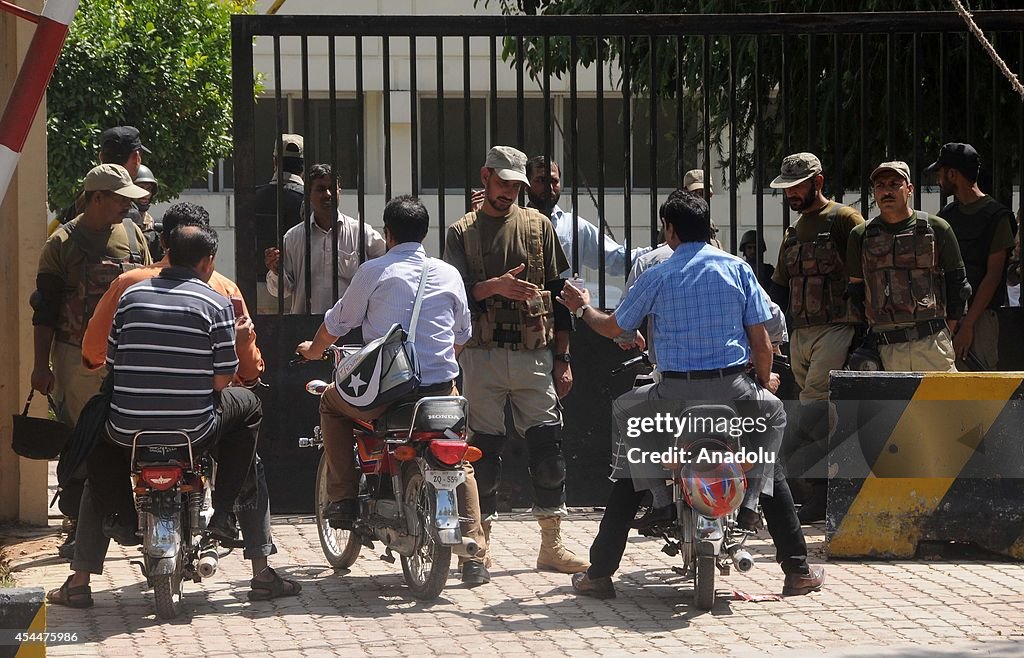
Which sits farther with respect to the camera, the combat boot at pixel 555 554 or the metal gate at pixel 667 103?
the metal gate at pixel 667 103

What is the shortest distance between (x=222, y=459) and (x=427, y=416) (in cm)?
89

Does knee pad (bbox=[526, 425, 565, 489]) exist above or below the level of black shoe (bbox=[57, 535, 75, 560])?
above

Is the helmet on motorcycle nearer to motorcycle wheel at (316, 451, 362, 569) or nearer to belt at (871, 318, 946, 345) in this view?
motorcycle wheel at (316, 451, 362, 569)

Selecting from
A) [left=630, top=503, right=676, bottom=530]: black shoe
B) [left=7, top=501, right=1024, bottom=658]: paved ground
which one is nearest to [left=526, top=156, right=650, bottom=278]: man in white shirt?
[left=7, top=501, right=1024, bottom=658]: paved ground

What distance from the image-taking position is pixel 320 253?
30.1 ft

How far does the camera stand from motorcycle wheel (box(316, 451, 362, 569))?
732cm

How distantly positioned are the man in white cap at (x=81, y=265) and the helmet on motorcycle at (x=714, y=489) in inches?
128

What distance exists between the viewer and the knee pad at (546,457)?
24.2 ft

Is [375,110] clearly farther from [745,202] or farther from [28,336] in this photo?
[28,336]

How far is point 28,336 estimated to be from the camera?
848 cm

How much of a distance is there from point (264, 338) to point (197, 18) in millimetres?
9462

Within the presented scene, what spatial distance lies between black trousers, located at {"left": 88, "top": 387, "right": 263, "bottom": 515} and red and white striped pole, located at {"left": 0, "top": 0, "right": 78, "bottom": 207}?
230cm

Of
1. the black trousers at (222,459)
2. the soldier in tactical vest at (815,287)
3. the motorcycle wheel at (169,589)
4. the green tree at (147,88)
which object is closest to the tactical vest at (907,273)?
the soldier in tactical vest at (815,287)

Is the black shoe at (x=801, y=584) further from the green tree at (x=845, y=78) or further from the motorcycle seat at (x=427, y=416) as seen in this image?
the green tree at (x=845, y=78)
